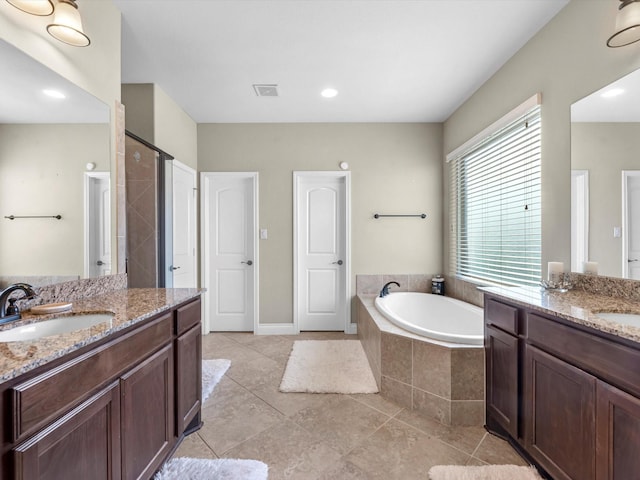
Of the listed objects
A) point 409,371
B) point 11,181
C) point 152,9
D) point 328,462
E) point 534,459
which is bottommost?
point 328,462

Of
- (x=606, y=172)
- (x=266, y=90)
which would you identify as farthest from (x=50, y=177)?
(x=606, y=172)

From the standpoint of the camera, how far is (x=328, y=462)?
5.19 ft

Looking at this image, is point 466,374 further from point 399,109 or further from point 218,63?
point 218,63

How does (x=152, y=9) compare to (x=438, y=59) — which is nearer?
(x=152, y=9)

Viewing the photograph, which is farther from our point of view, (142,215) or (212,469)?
(142,215)

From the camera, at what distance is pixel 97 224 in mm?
1645

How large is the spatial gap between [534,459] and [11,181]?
105 inches

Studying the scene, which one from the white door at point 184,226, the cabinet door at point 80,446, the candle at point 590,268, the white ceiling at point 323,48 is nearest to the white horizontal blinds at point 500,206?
the candle at point 590,268

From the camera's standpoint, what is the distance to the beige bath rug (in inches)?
57.0

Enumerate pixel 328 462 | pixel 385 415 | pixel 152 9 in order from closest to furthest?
pixel 328 462
pixel 152 9
pixel 385 415

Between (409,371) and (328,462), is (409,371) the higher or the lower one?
the higher one

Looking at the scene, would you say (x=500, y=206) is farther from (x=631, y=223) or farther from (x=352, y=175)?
(x=352, y=175)

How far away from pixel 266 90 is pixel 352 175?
1.39 metres

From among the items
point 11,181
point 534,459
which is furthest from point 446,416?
point 11,181
